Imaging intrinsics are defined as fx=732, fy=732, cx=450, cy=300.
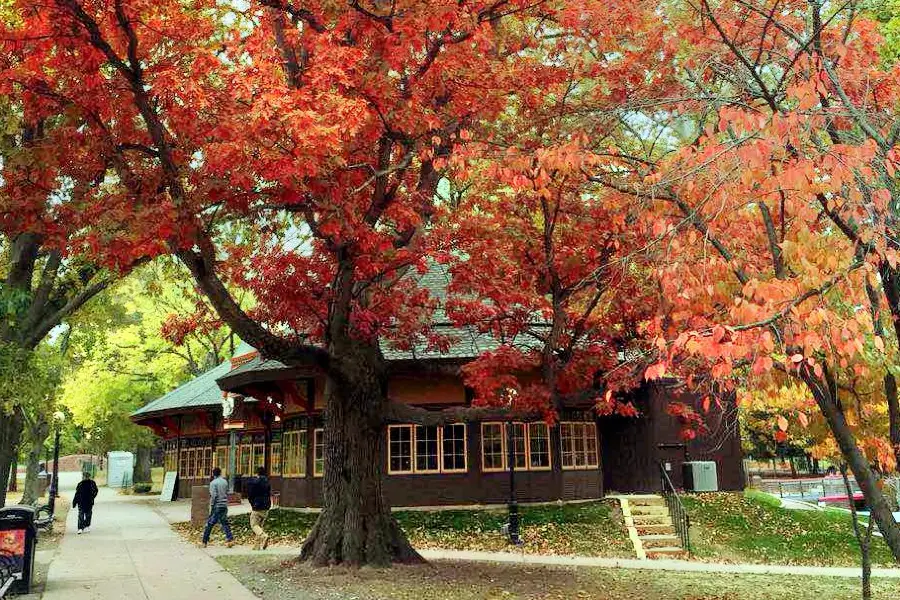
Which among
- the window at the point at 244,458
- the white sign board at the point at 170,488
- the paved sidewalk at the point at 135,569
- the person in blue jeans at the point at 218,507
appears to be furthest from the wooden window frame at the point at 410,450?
the white sign board at the point at 170,488

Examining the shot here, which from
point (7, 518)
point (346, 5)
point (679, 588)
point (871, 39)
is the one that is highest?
point (346, 5)

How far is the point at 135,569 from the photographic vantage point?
525 inches

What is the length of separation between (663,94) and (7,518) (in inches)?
451

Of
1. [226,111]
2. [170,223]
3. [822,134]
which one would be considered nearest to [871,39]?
[822,134]

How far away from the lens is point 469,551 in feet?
53.0

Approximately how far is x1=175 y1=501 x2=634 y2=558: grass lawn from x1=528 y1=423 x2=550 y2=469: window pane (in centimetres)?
132

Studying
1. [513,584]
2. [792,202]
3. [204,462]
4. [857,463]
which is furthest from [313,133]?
[204,462]

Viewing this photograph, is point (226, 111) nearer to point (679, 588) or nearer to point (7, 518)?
A: point (7, 518)

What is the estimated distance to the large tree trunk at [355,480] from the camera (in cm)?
1303

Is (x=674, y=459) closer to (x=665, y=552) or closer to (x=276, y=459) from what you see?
(x=665, y=552)

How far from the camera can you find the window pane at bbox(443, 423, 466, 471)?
20.6 m

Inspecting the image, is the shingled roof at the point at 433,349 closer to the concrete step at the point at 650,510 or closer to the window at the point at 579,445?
the window at the point at 579,445

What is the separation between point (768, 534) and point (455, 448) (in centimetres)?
846

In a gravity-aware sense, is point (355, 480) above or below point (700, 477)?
above
